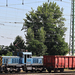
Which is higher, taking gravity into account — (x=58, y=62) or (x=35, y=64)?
(x=58, y=62)

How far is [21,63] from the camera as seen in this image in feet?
119

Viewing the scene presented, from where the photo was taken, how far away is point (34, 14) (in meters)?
65.8

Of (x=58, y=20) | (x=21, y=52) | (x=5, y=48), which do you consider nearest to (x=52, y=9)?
(x=58, y=20)

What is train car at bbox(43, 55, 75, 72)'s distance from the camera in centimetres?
3531

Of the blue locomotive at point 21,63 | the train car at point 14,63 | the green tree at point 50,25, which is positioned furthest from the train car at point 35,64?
the green tree at point 50,25

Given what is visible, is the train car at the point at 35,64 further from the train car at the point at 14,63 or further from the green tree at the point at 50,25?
the green tree at the point at 50,25

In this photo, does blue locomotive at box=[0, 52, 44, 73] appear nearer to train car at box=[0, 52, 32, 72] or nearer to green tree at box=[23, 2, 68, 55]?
train car at box=[0, 52, 32, 72]

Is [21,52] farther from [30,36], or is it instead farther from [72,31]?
[30,36]

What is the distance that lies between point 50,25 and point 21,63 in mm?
30700

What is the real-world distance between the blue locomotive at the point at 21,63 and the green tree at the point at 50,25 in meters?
24.9

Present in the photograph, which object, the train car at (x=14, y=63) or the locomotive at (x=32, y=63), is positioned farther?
the locomotive at (x=32, y=63)

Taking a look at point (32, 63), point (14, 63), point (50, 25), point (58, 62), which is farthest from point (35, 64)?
point (50, 25)

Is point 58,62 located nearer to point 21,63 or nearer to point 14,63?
point 21,63

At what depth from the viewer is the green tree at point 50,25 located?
62.8m
